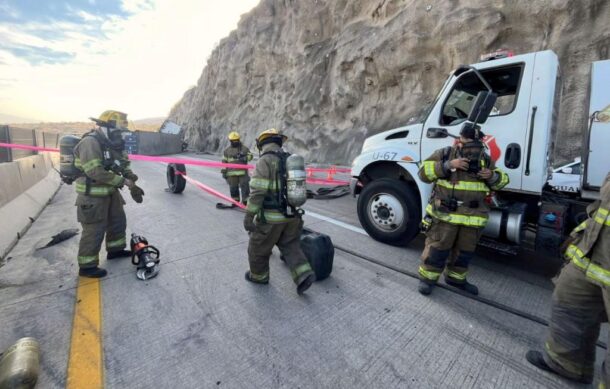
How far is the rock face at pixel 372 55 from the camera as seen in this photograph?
8297 millimetres

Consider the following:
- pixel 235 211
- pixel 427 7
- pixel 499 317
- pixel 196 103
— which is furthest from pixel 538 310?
pixel 196 103

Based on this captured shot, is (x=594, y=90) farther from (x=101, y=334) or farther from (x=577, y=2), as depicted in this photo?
(x=577, y=2)

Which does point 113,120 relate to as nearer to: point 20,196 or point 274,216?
point 274,216

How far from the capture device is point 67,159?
3.49 meters

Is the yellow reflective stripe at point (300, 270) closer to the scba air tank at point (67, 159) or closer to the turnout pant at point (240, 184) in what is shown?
the scba air tank at point (67, 159)

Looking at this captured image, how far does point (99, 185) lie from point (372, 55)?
13.4m

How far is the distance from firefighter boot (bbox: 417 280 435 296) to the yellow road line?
8.92ft

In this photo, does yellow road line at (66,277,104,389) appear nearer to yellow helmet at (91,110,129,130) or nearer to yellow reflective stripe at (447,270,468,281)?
yellow helmet at (91,110,129,130)

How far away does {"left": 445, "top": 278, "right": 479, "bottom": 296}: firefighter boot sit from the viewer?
2.98 metres

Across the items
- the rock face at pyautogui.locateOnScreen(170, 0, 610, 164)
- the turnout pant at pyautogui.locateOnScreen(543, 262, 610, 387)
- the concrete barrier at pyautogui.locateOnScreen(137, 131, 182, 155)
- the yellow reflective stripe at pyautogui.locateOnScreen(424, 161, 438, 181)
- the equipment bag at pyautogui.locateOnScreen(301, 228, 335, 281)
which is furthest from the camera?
the concrete barrier at pyautogui.locateOnScreen(137, 131, 182, 155)

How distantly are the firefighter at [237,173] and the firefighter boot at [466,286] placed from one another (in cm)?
452

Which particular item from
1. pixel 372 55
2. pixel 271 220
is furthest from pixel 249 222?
pixel 372 55

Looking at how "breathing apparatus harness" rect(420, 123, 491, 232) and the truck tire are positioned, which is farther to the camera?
the truck tire

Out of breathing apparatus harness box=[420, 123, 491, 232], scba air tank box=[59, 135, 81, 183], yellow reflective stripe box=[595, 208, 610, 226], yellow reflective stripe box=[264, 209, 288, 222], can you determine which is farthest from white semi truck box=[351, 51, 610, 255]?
scba air tank box=[59, 135, 81, 183]
